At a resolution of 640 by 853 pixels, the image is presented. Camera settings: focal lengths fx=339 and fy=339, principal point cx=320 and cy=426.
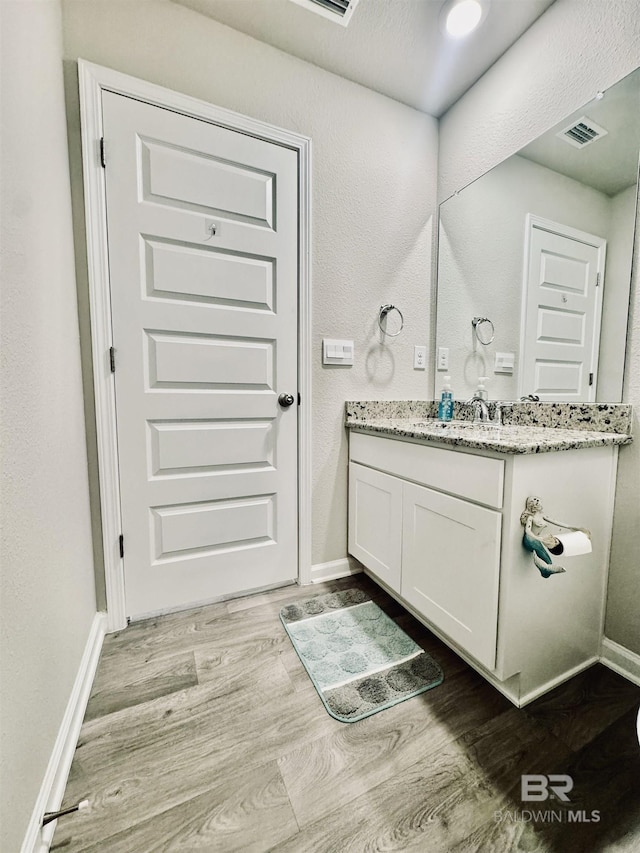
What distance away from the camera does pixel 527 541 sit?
95cm

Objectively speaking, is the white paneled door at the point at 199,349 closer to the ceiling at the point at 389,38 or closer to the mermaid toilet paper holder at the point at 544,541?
the ceiling at the point at 389,38

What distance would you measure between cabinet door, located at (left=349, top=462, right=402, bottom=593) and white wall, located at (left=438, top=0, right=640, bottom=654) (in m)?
0.75

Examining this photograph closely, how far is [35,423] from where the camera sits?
0.82 meters

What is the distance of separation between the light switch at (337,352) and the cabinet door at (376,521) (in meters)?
0.53

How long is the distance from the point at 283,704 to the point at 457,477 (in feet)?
2.94

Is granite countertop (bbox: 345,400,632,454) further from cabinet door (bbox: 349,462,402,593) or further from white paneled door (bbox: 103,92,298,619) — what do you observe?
white paneled door (bbox: 103,92,298,619)

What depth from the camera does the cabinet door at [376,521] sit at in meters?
1.41

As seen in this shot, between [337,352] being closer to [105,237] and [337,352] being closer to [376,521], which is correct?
[376,521]

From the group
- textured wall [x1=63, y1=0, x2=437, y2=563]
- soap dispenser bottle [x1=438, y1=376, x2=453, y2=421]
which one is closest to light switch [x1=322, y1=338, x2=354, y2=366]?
textured wall [x1=63, y1=0, x2=437, y2=563]

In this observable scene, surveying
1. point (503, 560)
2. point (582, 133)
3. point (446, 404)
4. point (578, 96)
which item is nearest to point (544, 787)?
point (503, 560)

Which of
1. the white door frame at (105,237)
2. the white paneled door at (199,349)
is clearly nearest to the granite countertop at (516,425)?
the white paneled door at (199,349)

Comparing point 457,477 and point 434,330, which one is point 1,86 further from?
point 434,330

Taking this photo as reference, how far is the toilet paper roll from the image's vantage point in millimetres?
897

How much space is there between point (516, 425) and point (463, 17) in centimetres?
164
